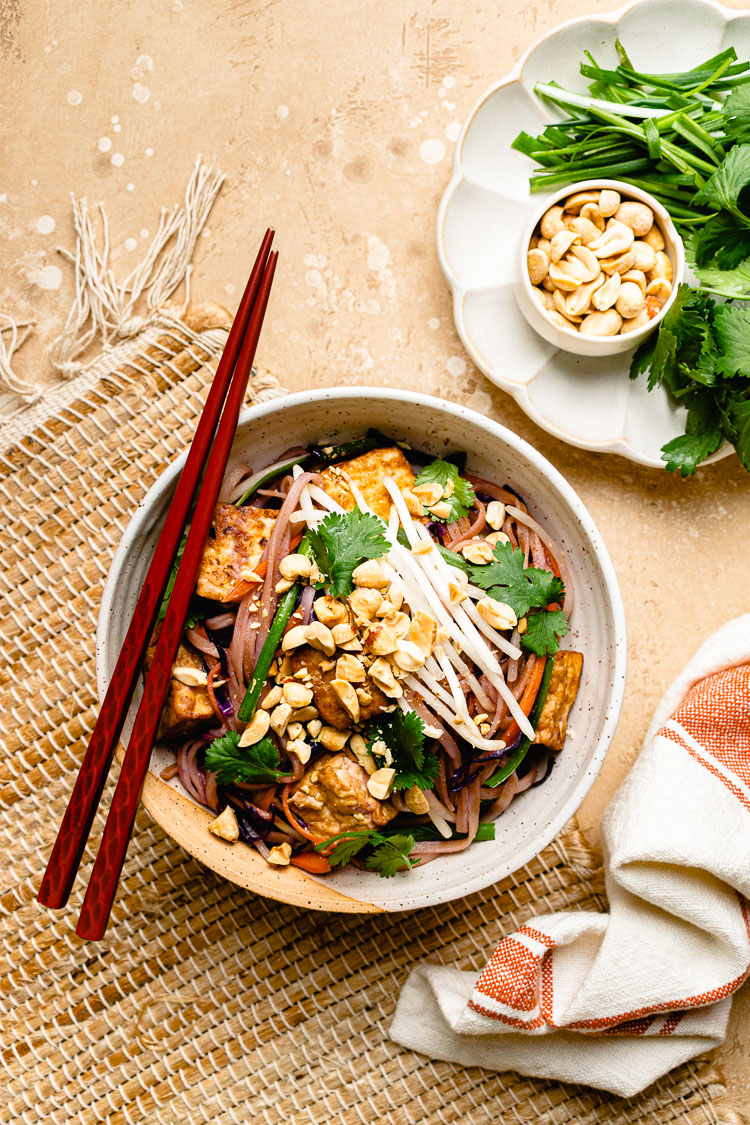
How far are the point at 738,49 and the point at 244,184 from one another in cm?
157

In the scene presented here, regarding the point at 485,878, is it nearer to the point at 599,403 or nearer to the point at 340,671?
the point at 340,671

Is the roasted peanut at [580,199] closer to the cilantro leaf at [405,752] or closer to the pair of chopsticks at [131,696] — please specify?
the pair of chopsticks at [131,696]

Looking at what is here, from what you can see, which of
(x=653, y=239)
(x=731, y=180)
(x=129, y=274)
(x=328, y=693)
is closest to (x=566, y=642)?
(x=328, y=693)

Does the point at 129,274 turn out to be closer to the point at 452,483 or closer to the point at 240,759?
the point at 452,483

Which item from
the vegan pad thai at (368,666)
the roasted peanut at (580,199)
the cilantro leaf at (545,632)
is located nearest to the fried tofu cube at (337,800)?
the vegan pad thai at (368,666)

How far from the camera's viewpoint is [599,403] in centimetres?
257

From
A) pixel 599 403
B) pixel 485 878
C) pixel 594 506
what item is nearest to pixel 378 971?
pixel 485 878

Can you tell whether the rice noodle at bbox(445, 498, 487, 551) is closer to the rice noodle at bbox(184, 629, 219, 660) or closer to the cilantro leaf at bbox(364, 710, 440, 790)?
the cilantro leaf at bbox(364, 710, 440, 790)

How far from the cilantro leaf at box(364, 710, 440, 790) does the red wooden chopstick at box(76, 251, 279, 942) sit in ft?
1.80

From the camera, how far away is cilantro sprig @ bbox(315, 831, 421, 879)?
6.90ft

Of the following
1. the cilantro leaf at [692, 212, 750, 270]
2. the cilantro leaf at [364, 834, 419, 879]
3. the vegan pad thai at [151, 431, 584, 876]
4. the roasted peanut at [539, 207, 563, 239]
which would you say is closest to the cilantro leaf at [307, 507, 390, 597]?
the vegan pad thai at [151, 431, 584, 876]

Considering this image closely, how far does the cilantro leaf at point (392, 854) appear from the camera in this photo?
2.13 m

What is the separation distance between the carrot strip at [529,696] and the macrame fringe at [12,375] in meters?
1.74

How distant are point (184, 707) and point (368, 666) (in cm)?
50
